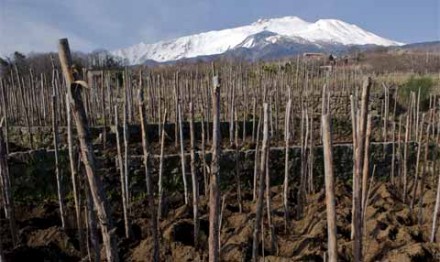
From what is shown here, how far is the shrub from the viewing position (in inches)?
574

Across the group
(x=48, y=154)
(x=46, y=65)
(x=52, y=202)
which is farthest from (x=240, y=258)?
(x=46, y=65)

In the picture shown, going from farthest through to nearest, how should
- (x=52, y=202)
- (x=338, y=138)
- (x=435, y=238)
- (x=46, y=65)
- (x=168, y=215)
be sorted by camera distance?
(x=46, y=65) → (x=338, y=138) → (x=52, y=202) → (x=168, y=215) → (x=435, y=238)

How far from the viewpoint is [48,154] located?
6867 millimetres

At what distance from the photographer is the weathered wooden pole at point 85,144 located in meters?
1.94

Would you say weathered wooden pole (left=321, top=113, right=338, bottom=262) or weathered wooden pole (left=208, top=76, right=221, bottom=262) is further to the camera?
weathered wooden pole (left=208, top=76, right=221, bottom=262)

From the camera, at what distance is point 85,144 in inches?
81.7

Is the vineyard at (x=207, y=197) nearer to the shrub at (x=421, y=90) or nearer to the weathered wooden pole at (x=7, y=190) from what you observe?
the weathered wooden pole at (x=7, y=190)

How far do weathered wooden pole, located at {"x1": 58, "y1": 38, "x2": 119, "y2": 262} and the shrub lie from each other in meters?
14.0

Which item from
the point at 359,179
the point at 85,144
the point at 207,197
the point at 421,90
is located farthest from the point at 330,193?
the point at 421,90

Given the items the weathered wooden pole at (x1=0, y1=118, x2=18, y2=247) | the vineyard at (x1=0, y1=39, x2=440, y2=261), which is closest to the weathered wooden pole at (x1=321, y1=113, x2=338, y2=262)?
the vineyard at (x1=0, y1=39, x2=440, y2=261)

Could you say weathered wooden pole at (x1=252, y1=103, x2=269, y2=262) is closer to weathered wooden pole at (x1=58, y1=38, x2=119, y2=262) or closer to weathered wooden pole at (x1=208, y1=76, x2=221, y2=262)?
weathered wooden pole at (x1=208, y1=76, x2=221, y2=262)

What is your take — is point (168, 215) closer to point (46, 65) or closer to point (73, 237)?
point (73, 237)

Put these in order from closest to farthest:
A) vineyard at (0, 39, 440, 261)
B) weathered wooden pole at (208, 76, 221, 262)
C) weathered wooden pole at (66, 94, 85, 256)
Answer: weathered wooden pole at (208, 76, 221, 262) → vineyard at (0, 39, 440, 261) → weathered wooden pole at (66, 94, 85, 256)

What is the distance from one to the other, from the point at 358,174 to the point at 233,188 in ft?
15.9
